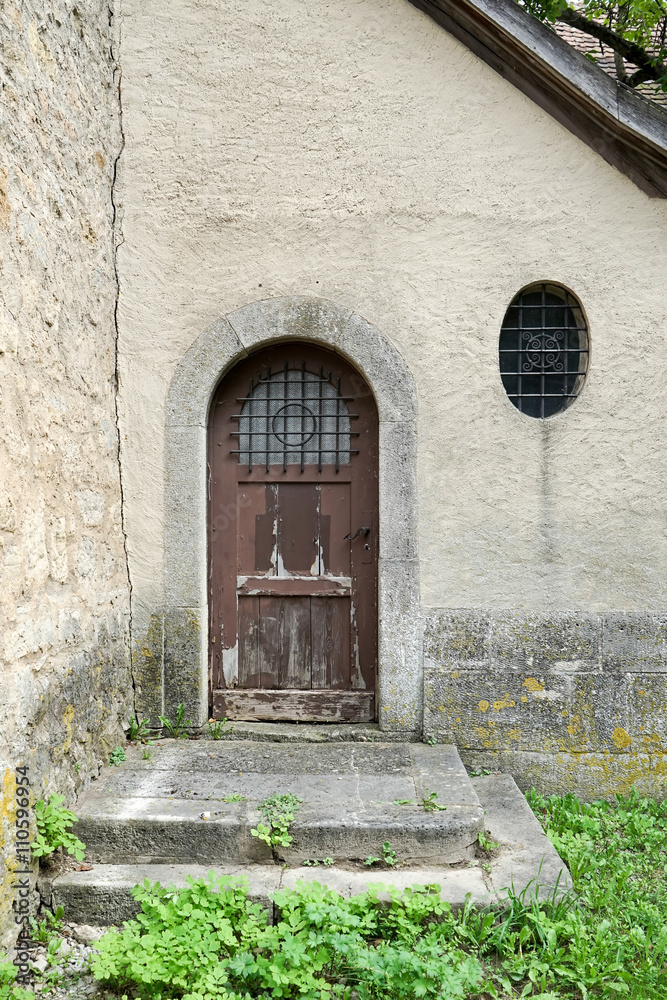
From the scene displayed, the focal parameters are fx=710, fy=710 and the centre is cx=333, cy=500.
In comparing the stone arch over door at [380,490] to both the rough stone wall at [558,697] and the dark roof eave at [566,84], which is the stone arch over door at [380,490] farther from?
the dark roof eave at [566,84]

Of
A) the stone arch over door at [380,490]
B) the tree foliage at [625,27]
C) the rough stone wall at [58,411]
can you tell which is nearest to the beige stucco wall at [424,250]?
the stone arch over door at [380,490]

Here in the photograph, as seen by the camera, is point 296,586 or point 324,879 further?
point 296,586

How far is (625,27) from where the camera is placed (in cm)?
521

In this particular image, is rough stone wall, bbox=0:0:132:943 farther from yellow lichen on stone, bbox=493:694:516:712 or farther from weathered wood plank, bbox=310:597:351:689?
yellow lichen on stone, bbox=493:694:516:712

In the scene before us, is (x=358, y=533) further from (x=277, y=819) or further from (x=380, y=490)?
(x=277, y=819)

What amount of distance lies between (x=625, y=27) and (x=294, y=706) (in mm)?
5337

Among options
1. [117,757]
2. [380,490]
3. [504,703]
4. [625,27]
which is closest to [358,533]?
[380,490]

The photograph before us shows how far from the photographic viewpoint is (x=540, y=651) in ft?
12.2

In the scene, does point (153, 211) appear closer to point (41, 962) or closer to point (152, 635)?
point (152, 635)

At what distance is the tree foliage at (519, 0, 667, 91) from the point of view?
16.3 feet

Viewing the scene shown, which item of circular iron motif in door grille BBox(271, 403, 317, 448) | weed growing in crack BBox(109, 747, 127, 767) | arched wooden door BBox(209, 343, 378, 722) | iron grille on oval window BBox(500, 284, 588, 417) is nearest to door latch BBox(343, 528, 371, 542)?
arched wooden door BBox(209, 343, 378, 722)

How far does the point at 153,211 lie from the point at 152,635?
2.29 meters

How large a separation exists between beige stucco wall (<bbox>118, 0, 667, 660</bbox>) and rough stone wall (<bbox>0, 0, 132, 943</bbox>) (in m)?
0.24

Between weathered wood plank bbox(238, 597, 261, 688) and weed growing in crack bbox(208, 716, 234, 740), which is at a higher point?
weathered wood plank bbox(238, 597, 261, 688)
